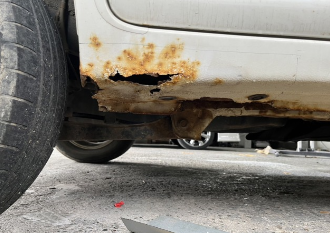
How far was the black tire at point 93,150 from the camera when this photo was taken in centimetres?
278

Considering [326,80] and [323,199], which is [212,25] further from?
[323,199]

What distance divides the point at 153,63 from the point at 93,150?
1.95m

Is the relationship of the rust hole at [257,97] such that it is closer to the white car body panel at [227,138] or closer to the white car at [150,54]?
the white car at [150,54]

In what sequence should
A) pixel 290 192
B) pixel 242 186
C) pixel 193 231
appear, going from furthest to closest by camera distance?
pixel 242 186 → pixel 290 192 → pixel 193 231

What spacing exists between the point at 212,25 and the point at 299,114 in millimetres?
613

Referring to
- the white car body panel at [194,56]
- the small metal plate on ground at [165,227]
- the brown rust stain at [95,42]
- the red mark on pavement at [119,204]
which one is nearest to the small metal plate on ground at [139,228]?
the small metal plate on ground at [165,227]

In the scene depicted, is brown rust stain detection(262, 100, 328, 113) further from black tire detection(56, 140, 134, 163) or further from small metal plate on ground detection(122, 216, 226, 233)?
black tire detection(56, 140, 134, 163)

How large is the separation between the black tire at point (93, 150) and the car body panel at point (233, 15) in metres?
1.92

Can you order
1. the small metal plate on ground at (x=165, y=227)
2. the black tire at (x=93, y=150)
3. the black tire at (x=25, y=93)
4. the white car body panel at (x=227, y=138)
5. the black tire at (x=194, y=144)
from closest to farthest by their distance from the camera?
the black tire at (x=25, y=93)
the small metal plate on ground at (x=165, y=227)
the black tire at (x=93, y=150)
the black tire at (x=194, y=144)
the white car body panel at (x=227, y=138)

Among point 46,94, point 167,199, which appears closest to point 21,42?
point 46,94

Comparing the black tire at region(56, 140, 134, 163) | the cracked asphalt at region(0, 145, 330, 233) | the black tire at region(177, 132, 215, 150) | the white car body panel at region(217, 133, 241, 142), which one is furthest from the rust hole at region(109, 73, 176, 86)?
the white car body panel at region(217, 133, 241, 142)

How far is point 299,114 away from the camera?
1.37 m

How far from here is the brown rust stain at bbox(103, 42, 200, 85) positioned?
1.02m

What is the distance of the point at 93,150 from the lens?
283 centimetres
